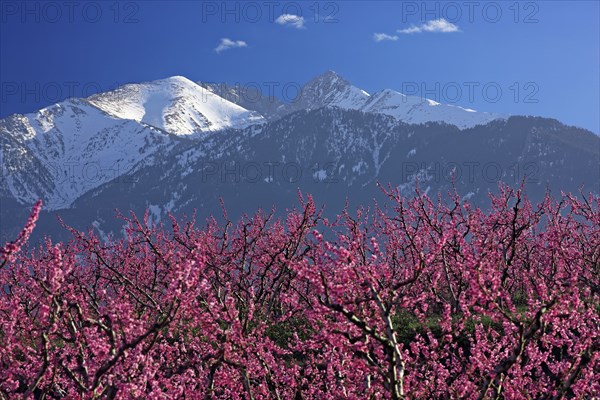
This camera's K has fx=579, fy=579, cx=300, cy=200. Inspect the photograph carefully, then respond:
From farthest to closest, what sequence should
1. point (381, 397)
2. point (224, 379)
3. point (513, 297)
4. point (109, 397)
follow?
point (513, 297) → point (224, 379) → point (381, 397) → point (109, 397)

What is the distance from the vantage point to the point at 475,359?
28.6 feet

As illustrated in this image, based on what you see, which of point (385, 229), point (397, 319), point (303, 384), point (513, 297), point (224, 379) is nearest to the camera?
point (224, 379)

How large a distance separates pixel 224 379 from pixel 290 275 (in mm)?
5759

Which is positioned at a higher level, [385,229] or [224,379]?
[385,229]

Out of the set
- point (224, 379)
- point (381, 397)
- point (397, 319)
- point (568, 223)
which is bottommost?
point (381, 397)

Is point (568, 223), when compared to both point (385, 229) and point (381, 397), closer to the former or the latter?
point (385, 229)

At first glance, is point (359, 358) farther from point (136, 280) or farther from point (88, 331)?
point (136, 280)

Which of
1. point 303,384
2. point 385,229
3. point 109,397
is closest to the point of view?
point 109,397

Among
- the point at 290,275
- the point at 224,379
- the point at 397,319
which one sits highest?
the point at 290,275

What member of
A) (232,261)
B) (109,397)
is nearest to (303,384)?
(232,261)

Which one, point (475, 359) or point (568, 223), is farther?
point (568, 223)

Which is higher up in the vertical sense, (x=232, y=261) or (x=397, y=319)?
(x=232, y=261)

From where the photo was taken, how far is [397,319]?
18.4 m

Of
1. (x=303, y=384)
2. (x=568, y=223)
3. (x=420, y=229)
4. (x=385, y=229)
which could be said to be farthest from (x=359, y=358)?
(x=568, y=223)
